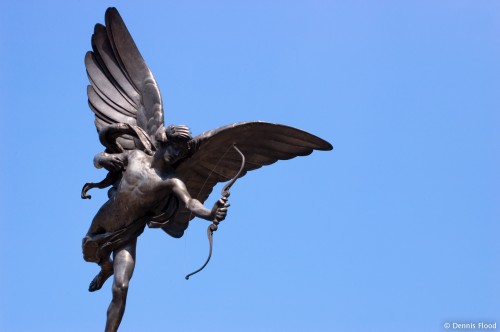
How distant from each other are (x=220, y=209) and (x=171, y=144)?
1.27 metres

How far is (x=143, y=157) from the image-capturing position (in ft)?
54.4

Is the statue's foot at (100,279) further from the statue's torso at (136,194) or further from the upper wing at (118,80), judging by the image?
the upper wing at (118,80)

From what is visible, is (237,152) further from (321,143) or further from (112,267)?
(112,267)

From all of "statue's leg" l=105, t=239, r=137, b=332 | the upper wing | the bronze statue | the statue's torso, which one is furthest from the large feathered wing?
the upper wing

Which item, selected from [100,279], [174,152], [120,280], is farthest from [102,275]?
[174,152]

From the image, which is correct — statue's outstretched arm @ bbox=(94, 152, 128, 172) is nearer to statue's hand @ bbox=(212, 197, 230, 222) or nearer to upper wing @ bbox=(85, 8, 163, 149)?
upper wing @ bbox=(85, 8, 163, 149)

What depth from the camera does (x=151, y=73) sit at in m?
17.4

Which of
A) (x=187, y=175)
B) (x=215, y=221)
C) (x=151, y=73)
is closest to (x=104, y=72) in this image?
(x=151, y=73)

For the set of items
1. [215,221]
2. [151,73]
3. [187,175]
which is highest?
[151,73]

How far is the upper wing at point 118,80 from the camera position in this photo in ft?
56.7

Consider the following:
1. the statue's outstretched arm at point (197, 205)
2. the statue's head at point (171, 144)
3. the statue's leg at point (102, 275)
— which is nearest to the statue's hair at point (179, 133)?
the statue's head at point (171, 144)

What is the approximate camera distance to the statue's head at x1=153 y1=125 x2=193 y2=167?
1616 cm

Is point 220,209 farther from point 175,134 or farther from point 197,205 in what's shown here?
point 175,134

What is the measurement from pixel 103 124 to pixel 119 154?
780mm
